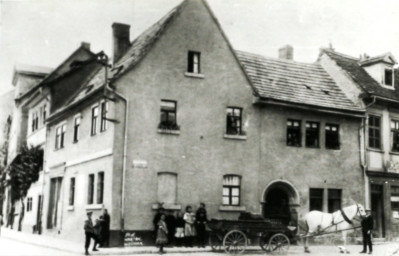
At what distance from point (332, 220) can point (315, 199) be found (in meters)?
4.86

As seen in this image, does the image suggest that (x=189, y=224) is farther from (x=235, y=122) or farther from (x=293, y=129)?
(x=293, y=129)

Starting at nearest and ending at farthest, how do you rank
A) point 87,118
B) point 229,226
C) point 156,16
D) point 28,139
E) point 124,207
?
point 156,16, point 229,226, point 124,207, point 87,118, point 28,139

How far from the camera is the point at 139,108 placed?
23562mm

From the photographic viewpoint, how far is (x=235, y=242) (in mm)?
20312

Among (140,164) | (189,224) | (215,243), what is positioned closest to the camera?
A: (189,224)

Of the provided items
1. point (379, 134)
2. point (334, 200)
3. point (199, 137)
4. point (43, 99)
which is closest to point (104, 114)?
point (199, 137)

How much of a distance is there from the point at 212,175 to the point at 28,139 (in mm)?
17767

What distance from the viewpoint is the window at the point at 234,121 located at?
83.1 ft

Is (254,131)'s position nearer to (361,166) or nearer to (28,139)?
(361,166)

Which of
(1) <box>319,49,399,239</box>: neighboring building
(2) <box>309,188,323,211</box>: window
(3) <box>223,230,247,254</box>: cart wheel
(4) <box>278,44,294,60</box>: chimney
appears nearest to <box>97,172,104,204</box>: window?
(3) <box>223,230,247,254</box>: cart wheel

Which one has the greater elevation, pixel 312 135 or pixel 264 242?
pixel 312 135

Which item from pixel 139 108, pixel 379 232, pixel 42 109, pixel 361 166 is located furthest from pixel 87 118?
pixel 379 232

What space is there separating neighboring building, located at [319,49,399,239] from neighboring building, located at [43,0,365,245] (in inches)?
28.0

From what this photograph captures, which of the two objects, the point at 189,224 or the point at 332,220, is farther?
the point at 189,224
